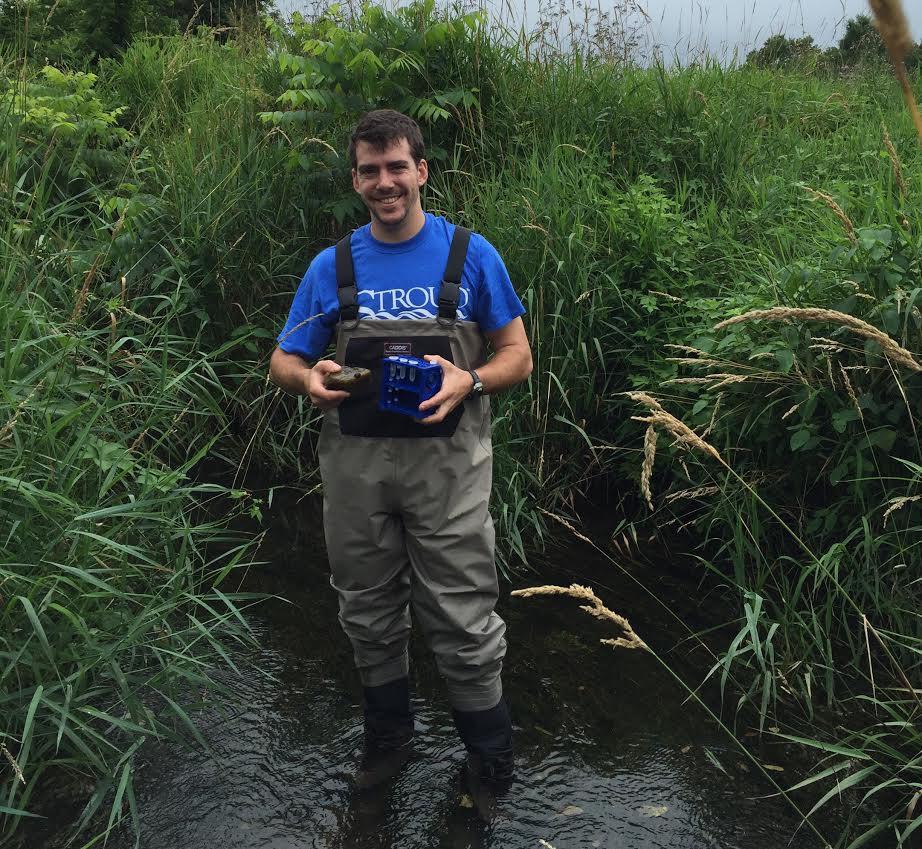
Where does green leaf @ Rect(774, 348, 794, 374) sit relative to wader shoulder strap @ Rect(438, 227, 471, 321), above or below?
below

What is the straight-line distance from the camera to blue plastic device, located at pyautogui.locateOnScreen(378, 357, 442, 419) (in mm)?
2582

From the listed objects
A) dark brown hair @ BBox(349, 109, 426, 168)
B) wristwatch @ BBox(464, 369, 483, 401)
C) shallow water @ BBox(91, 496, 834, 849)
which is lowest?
shallow water @ BBox(91, 496, 834, 849)

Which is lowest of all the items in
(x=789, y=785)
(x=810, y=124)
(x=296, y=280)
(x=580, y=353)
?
(x=789, y=785)

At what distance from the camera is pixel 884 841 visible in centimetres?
266

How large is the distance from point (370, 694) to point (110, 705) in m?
0.85

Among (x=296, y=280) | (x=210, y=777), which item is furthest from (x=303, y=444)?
(x=210, y=777)

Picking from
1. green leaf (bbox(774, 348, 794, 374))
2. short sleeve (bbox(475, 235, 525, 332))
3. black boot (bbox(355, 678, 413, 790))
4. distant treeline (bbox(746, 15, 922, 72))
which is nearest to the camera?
short sleeve (bbox(475, 235, 525, 332))

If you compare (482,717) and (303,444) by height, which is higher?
(303,444)

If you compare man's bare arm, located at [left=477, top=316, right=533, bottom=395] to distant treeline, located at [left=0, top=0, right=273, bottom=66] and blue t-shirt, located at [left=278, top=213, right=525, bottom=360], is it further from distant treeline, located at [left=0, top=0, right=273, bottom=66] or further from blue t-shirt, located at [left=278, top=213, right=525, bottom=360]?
distant treeline, located at [left=0, top=0, right=273, bottom=66]

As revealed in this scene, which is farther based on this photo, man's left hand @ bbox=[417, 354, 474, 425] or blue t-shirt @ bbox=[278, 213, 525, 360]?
blue t-shirt @ bbox=[278, 213, 525, 360]

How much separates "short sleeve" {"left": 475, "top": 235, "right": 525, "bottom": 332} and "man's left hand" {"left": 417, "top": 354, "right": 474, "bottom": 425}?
0.24 meters

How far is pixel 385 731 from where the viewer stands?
310 cm

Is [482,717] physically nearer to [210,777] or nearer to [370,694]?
[370,694]

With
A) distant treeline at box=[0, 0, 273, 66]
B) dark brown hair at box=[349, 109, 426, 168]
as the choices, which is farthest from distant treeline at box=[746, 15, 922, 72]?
dark brown hair at box=[349, 109, 426, 168]
